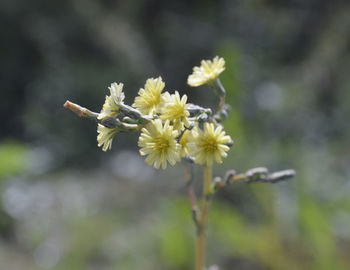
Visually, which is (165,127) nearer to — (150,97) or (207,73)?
(150,97)

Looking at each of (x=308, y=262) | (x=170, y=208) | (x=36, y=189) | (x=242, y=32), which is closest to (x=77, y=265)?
(x=170, y=208)

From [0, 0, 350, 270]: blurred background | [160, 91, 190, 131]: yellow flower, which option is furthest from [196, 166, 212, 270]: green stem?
[0, 0, 350, 270]: blurred background

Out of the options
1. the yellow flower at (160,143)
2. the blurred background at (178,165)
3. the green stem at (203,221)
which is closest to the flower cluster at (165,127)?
the yellow flower at (160,143)

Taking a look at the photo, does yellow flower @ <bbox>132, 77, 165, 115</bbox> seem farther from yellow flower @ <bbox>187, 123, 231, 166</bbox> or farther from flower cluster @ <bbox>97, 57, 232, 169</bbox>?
yellow flower @ <bbox>187, 123, 231, 166</bbox>

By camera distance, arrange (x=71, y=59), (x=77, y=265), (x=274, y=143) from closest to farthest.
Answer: (x=77, y=265) → (x=274, y=143) → (x=71, y=59)

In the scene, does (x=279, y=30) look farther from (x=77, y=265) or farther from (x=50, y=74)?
(x=77, y=265)

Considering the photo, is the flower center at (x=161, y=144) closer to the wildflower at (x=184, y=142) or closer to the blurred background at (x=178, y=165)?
the wildflower at (x=184, y=142)

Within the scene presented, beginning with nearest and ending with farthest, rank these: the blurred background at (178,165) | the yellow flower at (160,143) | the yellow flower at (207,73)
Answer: the yellow flower at (160,143) → the yellow flower at (207,73) → the blurred background at (178,165)

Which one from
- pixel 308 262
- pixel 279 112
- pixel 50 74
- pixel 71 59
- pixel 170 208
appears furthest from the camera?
pixel 71 59
